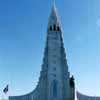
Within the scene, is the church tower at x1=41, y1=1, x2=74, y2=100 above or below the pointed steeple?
below

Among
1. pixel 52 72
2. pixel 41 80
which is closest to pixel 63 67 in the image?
pixel 52 72

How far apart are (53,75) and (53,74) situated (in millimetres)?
284

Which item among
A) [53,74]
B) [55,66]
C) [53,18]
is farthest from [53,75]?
[53,18]

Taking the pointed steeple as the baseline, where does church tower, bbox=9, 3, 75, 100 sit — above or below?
below

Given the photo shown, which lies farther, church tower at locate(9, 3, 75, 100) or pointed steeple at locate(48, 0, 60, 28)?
pointed steeple at locate(48, 0, 60, 28)

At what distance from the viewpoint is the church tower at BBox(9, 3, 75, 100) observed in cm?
4556

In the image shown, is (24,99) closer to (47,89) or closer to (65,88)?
(47,89)

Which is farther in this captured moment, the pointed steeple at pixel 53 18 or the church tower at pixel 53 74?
the pointed steeple at pixel 53 18

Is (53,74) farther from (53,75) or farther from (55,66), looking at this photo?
(55,66)

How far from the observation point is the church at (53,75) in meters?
45.6

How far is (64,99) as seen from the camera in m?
45.0

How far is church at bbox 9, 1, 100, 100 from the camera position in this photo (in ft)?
150

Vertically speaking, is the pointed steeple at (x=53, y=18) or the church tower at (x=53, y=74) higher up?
the pointed steeple at (x=53, y=18)

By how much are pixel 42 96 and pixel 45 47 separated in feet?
47.7
